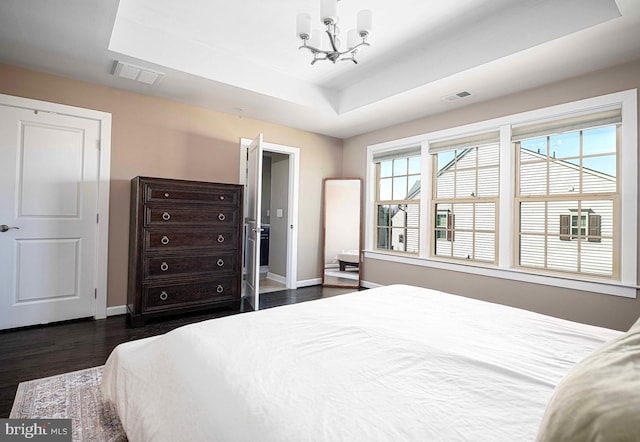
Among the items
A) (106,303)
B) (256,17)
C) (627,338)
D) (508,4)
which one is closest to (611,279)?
(508,4)

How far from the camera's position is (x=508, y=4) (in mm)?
2549

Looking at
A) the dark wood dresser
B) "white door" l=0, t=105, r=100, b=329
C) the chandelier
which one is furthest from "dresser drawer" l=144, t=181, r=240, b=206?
the chandelier

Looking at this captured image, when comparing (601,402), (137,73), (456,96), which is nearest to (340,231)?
(456,96)

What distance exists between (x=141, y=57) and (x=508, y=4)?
10.2ft

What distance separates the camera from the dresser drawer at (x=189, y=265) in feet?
10.7

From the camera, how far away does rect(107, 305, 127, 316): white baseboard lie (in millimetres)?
3485

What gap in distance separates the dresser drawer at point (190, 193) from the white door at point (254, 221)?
0.27 metres

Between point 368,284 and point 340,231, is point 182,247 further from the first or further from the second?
point 368,284

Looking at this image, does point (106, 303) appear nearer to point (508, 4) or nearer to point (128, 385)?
point (128, 385)

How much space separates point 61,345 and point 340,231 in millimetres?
3734

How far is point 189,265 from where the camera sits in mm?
3475

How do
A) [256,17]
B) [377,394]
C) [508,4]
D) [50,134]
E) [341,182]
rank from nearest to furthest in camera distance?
[377,394]
[508,4]
[256,17]
[50,134]
[341,182]

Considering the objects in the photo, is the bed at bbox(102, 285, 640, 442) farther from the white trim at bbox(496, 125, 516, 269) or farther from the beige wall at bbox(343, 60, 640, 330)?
the white trim at bbox(496, 125, 516, 269)

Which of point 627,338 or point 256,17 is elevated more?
point 256,17
